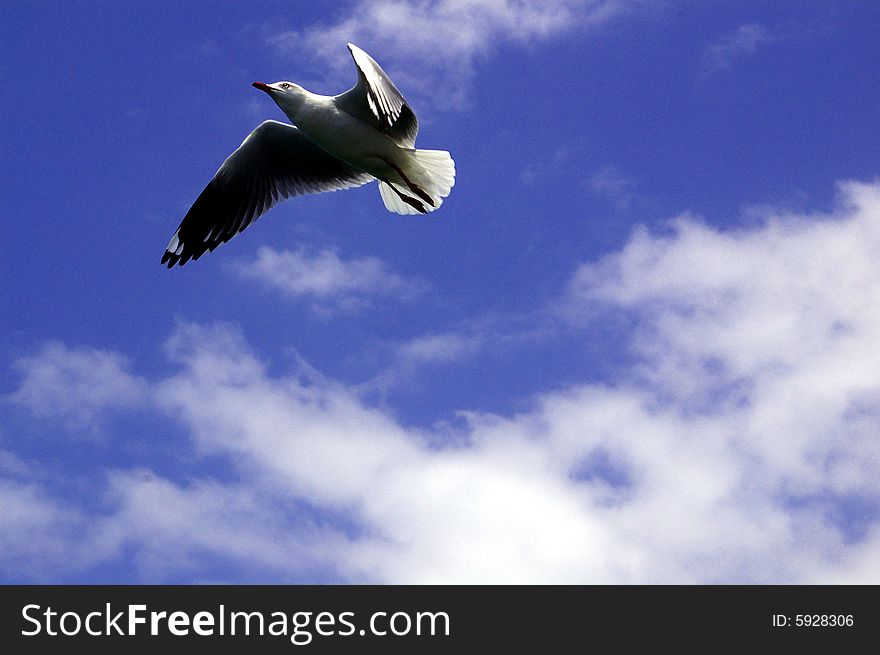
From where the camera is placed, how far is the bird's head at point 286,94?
728 cm

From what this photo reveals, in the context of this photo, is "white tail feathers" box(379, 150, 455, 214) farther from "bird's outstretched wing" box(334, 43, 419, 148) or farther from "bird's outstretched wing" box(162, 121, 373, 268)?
"bird's outstretched wing" box(162, 121, 373, 268)

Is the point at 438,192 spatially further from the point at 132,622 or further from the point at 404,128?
the point at 132,622

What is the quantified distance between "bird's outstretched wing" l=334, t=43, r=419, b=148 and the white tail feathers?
0.61 feet

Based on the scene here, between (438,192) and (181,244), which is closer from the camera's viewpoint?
(438,192)

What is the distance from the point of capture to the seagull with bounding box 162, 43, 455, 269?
280 inches

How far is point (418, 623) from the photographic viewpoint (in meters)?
5.70

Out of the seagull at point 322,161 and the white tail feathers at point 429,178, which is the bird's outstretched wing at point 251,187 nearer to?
the seagull at point 322,161

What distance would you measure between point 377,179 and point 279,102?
1.18 m

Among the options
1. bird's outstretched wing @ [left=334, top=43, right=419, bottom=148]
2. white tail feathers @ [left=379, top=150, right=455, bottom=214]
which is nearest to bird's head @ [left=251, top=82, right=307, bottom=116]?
bird's outstretched wing @ [left=334, top=43, right=419, bottom=148]

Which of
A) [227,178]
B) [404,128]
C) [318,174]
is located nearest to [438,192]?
[404,128]

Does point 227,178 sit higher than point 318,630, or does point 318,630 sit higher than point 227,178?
point 227,178

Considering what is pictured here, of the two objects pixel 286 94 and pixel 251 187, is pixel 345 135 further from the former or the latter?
pixel 251 187

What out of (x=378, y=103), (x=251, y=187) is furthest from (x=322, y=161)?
(x=378, y=103)

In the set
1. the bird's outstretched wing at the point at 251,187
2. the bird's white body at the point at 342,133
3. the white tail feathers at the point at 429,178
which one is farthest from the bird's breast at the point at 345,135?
the bird's outstretched wing at the point at 251,187
